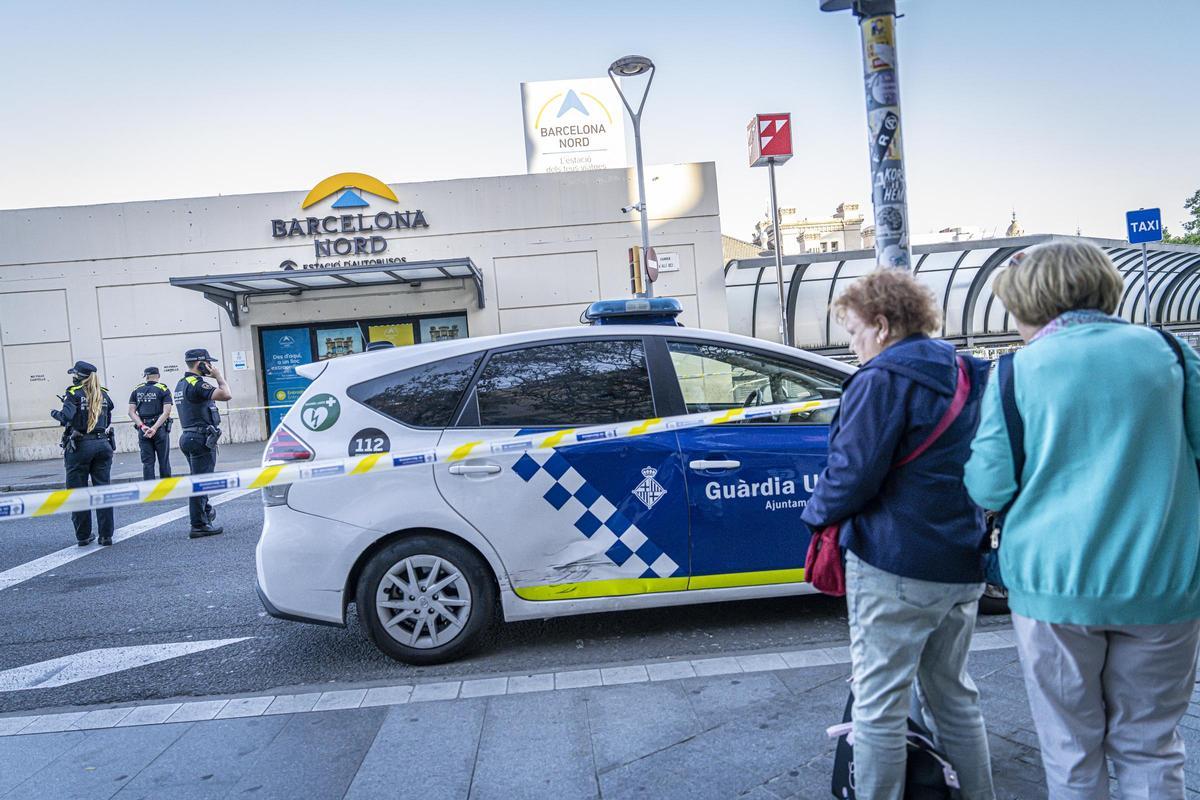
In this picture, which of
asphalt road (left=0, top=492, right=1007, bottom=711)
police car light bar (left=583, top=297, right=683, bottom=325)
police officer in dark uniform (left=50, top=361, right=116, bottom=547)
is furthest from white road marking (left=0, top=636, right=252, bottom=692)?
police officer in dark uniform (left=50, top=361, right=116, bottom=547)

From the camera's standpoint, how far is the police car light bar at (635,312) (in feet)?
15.3

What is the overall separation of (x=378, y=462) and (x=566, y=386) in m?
1.01

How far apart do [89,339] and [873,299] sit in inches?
783

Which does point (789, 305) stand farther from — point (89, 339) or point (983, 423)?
point (983, 423)

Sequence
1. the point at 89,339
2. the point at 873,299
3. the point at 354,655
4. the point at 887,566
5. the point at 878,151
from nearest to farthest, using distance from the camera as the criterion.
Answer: the point at 887,566 → the point at 873,299 → the point at 354,655 → the point at 878,151 → the point at 89,339

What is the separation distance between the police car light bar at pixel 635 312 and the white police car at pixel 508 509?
0.49 m

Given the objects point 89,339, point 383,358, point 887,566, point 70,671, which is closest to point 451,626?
point 383,358

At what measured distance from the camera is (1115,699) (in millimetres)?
1923

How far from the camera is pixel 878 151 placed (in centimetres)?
480

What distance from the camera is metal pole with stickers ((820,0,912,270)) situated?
187 inches

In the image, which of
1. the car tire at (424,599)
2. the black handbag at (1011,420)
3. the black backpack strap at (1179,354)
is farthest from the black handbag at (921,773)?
the car tire at (424,599)

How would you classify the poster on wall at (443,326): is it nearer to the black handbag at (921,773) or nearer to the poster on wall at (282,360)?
the poster on wall at (282,360)

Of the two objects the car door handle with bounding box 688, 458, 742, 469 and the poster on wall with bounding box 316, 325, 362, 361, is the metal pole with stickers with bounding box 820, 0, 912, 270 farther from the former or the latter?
the poster on wall with bounding box 316, 325, 362, 361

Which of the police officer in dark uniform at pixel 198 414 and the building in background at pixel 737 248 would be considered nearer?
the police officer in dark uniform at pixel 198 414
